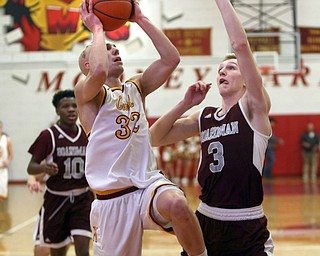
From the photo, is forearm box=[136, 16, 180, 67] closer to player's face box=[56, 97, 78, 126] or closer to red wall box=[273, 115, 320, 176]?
player's face box=[56, 97, 78, 126]

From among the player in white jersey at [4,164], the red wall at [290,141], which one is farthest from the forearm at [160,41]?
the red wall at [290,141]

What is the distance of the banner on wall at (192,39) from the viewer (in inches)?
772

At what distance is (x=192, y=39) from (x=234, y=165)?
16.0 metres

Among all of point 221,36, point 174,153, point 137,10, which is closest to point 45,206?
point 137,10

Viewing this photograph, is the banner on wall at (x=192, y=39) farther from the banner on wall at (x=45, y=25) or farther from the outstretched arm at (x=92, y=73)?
the outstretched arm at (x=92, y=73)

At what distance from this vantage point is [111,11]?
4.25m

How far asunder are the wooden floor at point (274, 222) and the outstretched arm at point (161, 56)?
3.94 meters

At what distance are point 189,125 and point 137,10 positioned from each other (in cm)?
94

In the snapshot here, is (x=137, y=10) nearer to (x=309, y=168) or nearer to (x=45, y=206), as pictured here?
(x=45, y=206)

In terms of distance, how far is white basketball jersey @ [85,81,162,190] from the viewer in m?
4.11

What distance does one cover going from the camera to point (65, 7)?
18.9m

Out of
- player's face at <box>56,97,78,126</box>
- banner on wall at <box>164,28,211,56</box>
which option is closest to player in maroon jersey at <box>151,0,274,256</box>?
player's face at <box>56,97,78,126</box>

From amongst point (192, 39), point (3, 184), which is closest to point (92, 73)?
point (3, 184)

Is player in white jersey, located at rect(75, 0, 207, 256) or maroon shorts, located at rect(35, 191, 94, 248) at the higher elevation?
player in white jersey, located at rect(75, 0, 207, 256)
